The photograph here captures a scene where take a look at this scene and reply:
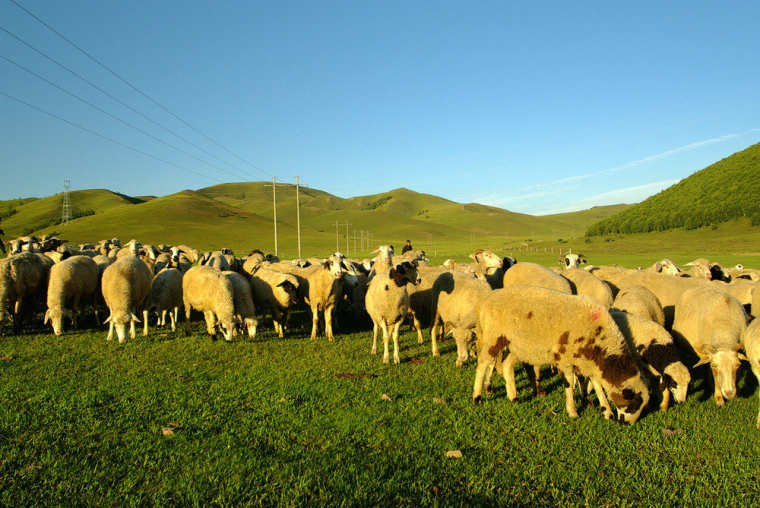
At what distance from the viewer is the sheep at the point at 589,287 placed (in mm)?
10008

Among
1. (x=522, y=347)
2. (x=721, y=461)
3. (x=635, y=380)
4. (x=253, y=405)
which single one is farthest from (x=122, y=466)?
(x=721, y=461)

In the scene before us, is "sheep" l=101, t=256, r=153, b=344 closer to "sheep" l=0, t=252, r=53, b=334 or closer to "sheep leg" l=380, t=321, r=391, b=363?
"sheep" l=0, t=252, r=53, b=334

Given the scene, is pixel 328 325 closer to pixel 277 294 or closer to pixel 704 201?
pixel 277 294

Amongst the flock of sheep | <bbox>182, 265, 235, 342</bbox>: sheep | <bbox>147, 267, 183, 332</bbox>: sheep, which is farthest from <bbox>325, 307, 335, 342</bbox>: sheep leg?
<bbox>147, 267, 183, 332</bbox>: sheep

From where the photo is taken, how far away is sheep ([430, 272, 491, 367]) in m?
9.43

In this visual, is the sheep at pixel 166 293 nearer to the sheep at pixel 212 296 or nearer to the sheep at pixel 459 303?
the sheep at pixel 212 296

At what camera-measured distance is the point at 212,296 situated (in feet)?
39.0

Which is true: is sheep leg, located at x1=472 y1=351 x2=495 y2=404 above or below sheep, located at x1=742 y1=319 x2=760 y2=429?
below

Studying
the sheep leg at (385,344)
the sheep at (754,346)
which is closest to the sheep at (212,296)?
the sheep leg at (385,344)

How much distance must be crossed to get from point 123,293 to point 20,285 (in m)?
4.03

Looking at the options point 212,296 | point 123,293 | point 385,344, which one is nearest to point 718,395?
point 385,344

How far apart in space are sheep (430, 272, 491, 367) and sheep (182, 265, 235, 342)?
592 cm

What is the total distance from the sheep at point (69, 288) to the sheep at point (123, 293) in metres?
1.57

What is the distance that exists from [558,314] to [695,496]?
2.70 metres
